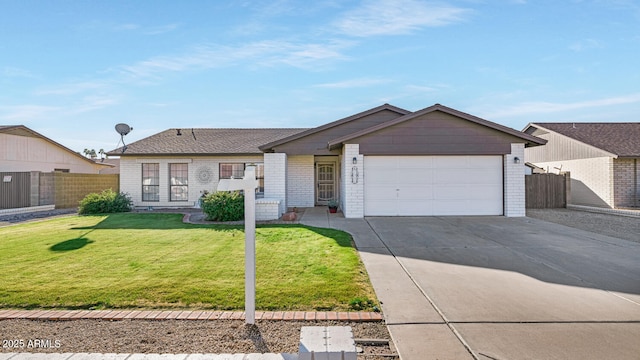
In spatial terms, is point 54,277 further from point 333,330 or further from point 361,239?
point 361,239

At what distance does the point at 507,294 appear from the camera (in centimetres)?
449

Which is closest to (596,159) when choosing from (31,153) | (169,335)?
(169,335)

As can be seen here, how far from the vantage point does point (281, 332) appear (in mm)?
3436

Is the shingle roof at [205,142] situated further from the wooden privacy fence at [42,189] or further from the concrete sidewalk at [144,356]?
the concrete sidewalk at [144,356]

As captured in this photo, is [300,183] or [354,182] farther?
[300,183]

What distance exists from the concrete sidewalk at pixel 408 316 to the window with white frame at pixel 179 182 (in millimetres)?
12763

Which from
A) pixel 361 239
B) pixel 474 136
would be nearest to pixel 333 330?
pixel 361 239

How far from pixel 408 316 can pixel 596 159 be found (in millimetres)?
17890

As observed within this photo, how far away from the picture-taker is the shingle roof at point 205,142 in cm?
1642

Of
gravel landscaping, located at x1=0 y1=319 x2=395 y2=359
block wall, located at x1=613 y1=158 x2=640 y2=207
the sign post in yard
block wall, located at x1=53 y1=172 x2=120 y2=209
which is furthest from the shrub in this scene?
block wall, located at x1=53 y1=172 x2=120 y2=209

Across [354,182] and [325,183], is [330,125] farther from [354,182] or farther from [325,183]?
[325,183]

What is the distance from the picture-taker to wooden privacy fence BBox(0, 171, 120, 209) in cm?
1584

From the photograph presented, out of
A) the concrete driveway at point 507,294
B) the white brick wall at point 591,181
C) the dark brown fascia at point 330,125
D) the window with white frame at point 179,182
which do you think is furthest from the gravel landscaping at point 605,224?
the window with white frame at point 179,182

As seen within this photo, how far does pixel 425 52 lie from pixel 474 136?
364 cm
